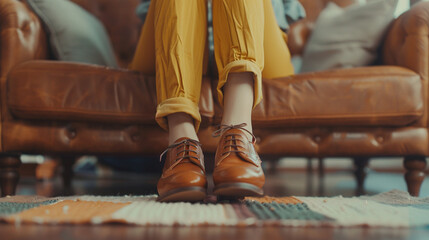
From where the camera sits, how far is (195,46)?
2.41 ft

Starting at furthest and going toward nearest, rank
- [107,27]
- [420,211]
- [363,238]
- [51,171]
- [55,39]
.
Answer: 1. [51,171]
2. [107,27]
3. [55,39]
4. [420,211]
5. [363,238]

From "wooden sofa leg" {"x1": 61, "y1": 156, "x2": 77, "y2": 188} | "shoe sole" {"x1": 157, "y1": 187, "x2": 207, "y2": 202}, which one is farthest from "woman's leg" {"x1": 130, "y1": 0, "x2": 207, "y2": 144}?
"wooden sofa leg" {"x1": 61, "y1": 156, "x2": 77, "y2": 188}

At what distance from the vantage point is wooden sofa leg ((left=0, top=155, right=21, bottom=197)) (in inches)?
33.6

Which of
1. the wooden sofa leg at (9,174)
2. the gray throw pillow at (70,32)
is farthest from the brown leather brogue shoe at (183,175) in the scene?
the gray throw pillow at (70,32)

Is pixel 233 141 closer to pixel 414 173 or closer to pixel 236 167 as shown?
pixel 236 167

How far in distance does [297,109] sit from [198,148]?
1.19ft

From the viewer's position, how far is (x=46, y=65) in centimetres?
88

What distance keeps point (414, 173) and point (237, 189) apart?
2.08 ft

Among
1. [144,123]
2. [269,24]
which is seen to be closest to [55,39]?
[144,123]

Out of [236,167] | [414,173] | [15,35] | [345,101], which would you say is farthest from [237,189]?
[15,35]

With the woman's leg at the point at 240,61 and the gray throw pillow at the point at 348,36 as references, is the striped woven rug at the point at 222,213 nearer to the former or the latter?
the woman's leg at the point at 240,61

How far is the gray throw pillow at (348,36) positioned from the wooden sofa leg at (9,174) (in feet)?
3.38

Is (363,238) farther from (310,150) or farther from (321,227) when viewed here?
(310,150)

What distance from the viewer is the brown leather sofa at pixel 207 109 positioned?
87 centimetres
